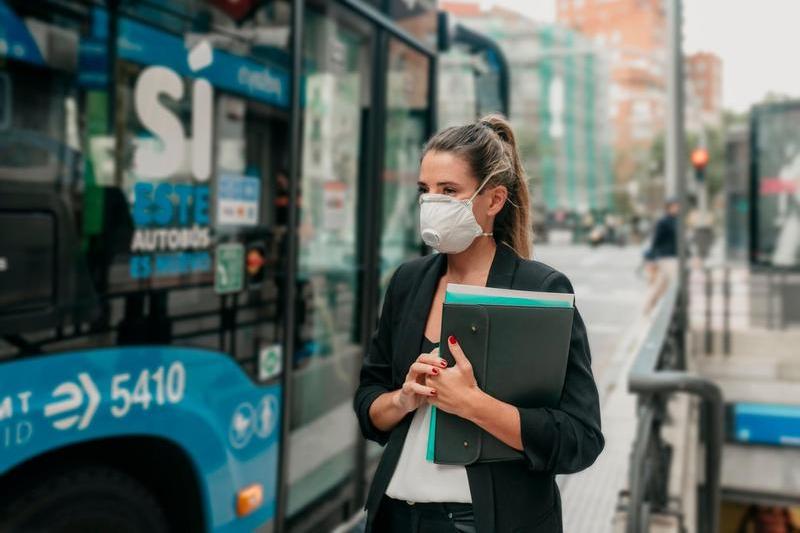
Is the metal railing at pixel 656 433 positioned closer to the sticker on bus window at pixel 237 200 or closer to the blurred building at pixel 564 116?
the sticker on bus window at pixel 237 200

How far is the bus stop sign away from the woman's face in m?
1.42

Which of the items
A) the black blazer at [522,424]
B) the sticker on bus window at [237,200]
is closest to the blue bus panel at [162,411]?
the sticker on bus window at [237,200]

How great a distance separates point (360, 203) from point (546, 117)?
207 feet

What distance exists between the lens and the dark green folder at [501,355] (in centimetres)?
164

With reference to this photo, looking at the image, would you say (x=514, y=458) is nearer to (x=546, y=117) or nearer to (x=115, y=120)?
(x=115, y=120)

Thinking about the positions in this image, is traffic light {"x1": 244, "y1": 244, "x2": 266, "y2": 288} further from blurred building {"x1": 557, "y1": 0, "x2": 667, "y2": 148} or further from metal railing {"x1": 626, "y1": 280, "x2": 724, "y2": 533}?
blurred building {"x1": 557, "y1": 0, "x2": 667, "y2": 148}

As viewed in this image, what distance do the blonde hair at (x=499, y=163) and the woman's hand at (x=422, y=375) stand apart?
344 millimetres

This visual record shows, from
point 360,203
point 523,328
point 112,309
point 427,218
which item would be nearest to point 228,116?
point 112,309

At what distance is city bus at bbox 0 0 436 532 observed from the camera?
7.64 ft

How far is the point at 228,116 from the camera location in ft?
10.3

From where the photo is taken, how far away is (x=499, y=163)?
181 cm

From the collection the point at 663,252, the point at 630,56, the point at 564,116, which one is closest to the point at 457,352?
the point at 663,252

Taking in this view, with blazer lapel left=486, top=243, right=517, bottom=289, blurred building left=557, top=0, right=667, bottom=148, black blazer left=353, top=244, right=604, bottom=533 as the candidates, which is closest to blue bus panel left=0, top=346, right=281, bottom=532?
black blazer left=353, top=244, right=604, bottom=533

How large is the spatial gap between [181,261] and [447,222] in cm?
137
